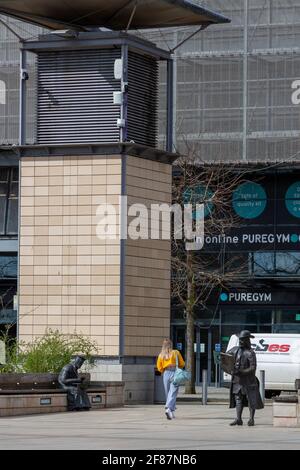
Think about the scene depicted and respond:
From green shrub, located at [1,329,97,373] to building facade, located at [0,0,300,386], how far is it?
46.6 ft

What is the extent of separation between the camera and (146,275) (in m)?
33.2

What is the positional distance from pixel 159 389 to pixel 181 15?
946 centimetres

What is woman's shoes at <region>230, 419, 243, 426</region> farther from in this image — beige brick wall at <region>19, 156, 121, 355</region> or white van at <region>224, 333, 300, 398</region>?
white van at <region>224, 333, 300, 398</region>

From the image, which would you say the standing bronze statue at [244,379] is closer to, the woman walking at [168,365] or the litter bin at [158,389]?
the woman walking at [168,365]

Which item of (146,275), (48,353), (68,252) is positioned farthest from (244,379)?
(68,252)

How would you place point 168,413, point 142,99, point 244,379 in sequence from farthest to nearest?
point 142,99
point 168,413
point 244,379

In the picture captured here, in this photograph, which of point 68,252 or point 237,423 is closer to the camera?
point 237,423

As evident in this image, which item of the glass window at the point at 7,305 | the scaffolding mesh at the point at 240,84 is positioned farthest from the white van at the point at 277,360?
the glass window at the point at 7,305

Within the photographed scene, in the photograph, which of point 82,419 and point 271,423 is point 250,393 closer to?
point 271,423

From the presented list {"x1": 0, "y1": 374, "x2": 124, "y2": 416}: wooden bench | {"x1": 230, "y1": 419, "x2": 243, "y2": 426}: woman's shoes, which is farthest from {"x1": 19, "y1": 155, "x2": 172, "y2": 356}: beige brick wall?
{"x1": 230, "y1": 419, "x2": 243, "y2": 426}: woman's shoes

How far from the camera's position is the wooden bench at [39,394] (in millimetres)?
28047

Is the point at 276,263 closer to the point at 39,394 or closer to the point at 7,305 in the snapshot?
the point at 7,305

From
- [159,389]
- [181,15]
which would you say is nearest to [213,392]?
[159,389]

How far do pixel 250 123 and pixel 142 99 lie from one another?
517 inches
